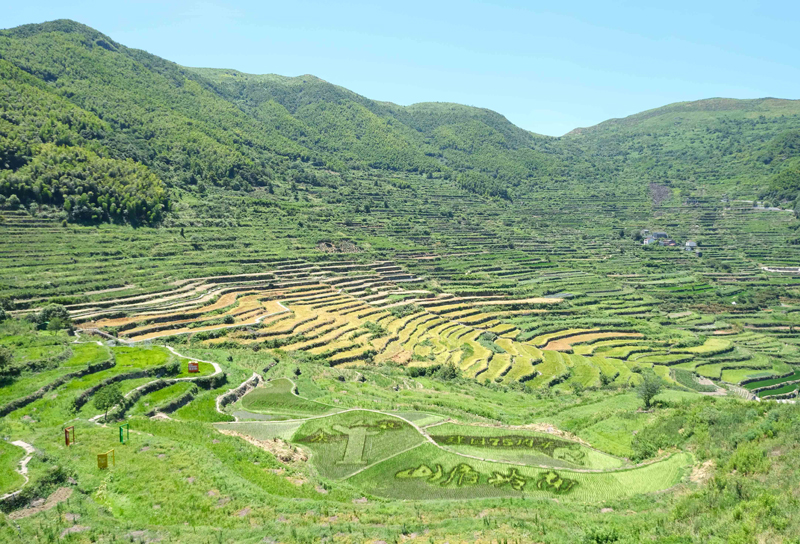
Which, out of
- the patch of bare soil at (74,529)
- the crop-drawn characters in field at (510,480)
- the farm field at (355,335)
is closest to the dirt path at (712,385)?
the farm field at (355,335)

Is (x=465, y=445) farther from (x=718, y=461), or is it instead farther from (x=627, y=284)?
(x=627, y=284)

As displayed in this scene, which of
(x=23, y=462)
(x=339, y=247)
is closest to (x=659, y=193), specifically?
(x=339, y=247)

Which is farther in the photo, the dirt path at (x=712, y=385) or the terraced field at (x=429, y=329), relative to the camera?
the dirt path at (x=712, y=385)

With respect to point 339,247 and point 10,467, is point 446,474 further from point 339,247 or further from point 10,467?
point 339,247

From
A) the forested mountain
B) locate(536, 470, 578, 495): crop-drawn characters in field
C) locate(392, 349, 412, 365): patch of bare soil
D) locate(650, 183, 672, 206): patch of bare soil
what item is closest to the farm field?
locate(536, 470, 578, 495): crop-drawn characters in field

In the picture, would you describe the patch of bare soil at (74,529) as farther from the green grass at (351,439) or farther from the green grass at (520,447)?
the green grass at (520,447)

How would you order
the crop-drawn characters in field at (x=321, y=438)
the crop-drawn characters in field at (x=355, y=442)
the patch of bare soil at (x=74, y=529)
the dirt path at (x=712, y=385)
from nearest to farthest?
the patch of bare soil at (x=74, y=529), the crop-drawn characters in field at (x=355, y=442), the crop-drawn characters in field at (x=321, y=438), the dirt path at (x=712, y=385)

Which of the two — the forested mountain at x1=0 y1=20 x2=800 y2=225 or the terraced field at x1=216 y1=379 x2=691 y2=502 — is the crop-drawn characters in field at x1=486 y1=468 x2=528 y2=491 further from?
the forested mountain at x1=0 y1=20 x2=800 y2=225
